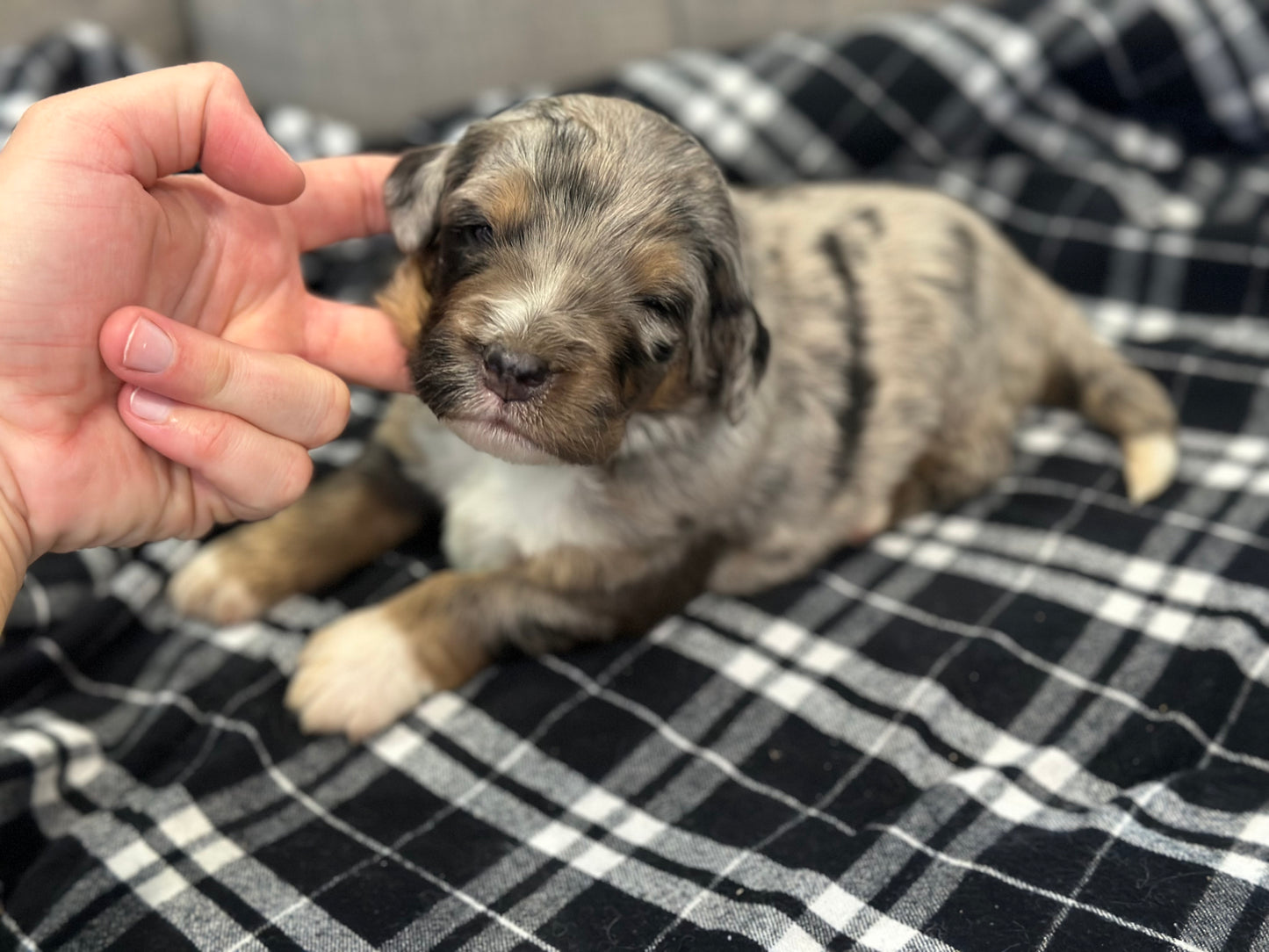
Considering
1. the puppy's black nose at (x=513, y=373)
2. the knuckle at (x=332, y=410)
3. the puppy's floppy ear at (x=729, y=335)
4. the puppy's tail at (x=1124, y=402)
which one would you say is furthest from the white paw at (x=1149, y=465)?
the knuckle at (x=332, y=410)

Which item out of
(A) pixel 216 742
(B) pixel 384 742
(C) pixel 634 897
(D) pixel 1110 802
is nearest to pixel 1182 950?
(D) pixel 1110 802

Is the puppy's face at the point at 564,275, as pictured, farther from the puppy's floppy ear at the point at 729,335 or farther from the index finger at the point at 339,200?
the index finger at the point at 339,200

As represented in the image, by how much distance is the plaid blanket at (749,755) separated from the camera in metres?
2.33

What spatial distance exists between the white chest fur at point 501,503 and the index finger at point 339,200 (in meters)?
0.58

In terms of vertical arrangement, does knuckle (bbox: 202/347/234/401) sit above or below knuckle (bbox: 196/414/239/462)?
above

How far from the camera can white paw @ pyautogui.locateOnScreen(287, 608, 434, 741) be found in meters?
2.83

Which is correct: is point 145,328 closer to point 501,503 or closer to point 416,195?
point 416,195

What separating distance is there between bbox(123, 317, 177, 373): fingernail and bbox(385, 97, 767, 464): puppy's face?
0.54 m

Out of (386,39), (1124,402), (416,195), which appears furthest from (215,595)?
(1124,402)

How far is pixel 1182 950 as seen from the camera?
2.14 meters

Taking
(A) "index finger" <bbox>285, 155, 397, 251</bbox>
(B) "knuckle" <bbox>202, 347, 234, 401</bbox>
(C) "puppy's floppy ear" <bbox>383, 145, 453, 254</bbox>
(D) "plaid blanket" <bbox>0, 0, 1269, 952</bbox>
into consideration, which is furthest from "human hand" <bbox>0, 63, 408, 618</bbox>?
(D) "plaid blanket" <bbox>0, 0, 1269, 952</bbox>

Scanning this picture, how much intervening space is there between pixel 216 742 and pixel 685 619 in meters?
1.40

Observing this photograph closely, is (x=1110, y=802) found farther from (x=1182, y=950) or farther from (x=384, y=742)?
(x=384, y=742)

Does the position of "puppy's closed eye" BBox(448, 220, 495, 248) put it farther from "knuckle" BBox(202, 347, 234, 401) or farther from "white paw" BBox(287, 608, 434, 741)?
"white paw" BBox(287, 608, 434, 741)
